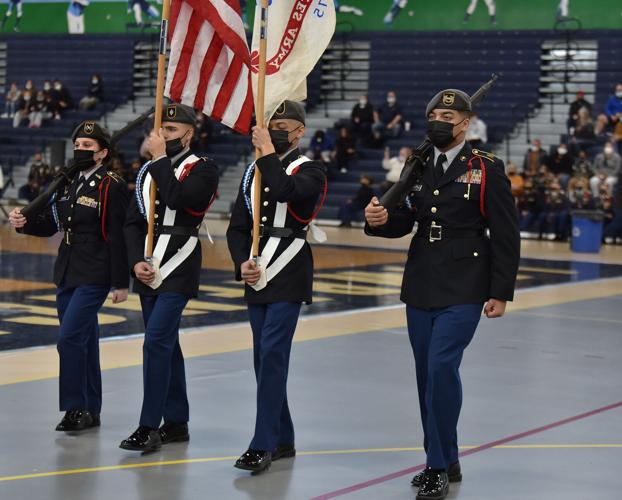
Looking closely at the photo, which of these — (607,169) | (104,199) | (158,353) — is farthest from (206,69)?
(607,169)

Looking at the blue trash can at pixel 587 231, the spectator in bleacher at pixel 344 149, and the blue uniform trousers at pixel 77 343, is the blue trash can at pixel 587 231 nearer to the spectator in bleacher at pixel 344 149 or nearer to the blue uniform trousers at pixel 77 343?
the spectator in bleacher at pixel 344 149

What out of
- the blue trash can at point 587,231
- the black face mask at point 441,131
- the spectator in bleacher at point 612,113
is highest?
the spectator in bleacher at point 612,113

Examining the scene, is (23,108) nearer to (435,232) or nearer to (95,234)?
(95,234)

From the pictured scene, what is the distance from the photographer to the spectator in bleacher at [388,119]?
30.6 m

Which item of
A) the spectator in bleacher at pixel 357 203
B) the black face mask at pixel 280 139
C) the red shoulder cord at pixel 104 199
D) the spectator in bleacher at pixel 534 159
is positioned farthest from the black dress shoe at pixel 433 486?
the spectator in bleacher at pixel 357 203

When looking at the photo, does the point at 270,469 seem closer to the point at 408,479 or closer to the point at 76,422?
the point at 408,479

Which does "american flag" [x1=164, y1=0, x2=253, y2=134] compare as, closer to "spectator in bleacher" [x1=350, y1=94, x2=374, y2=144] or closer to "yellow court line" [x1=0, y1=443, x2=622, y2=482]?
"yellow court line" [x1=0, y1=443, x2=622, y2=482]

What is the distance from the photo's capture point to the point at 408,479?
6.79 meters

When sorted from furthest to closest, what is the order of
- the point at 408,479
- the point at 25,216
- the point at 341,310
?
the point at 341,310, the point at 25,216, the point at 408,479

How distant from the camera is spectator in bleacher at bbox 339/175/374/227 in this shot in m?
27.9

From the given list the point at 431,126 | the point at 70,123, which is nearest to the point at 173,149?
the point at 431,126

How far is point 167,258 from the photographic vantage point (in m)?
7.35

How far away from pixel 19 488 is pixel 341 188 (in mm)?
23850

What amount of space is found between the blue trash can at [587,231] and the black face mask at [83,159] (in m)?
16.6
